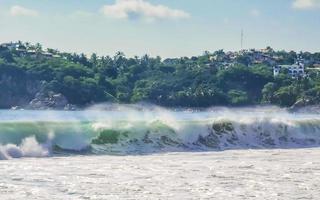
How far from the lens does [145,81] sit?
145 m

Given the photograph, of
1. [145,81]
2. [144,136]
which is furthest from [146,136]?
[145,81]

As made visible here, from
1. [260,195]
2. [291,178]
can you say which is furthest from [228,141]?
[260,195]

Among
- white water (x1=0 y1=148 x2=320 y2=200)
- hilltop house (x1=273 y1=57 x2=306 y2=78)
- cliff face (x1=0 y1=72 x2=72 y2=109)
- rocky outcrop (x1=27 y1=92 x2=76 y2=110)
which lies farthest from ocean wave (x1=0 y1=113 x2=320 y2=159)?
hilltop house (x1=273 y1=57 x2=306 y2=78)

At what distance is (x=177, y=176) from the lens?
63.1ft

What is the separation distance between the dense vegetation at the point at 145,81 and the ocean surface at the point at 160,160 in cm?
8614

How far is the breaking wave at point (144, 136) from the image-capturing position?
26.2 m

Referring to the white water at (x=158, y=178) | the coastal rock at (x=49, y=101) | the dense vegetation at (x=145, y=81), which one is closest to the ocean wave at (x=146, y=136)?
the white water at (x=158, y=178)

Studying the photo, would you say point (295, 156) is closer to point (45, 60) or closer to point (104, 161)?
point (104, 161)

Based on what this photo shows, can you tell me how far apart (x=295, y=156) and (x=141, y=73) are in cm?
13075

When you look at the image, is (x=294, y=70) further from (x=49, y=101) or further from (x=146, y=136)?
(x=146, y=136)

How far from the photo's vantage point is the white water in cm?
1616

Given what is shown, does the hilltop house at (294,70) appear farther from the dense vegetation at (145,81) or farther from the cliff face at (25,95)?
the cliff face at (25,95)

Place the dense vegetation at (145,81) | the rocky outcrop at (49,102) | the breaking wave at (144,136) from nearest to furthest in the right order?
1. the breaking wave at (144,136)
2. the rocky outcrop at (49,102)
3. the dense vegetation at (145,81)

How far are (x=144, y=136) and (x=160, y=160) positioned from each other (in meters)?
6.23
